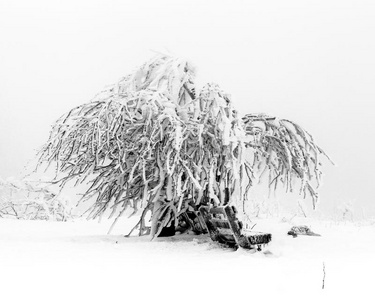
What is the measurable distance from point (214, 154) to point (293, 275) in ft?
9.17

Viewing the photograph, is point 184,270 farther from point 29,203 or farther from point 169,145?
point 29,203

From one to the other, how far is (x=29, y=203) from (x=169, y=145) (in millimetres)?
11474

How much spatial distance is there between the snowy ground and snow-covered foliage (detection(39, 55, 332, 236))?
3.36 feet

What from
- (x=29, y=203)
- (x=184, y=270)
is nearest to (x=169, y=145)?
(x=184, y=270)

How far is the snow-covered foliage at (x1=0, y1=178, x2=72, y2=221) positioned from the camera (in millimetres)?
16500

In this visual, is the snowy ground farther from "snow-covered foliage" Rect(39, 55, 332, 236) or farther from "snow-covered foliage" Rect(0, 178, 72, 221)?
"snow-covered foliage" Rect(0, 178, 72, 221)

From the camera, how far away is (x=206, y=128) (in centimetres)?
703

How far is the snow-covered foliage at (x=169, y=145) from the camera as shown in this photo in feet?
22.6

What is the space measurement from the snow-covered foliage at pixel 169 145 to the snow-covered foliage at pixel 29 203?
29.0 ft

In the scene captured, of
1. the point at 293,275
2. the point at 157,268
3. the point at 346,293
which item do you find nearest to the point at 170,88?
the point at 157,268

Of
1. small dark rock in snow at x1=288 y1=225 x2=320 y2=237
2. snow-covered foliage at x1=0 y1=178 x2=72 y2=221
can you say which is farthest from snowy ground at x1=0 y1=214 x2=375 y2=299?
snow-covered foliage at x1=0 y1=178 x2=72 y2=221

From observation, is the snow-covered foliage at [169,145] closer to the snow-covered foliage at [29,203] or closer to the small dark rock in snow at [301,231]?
the small dark rock in snow at [301,231]

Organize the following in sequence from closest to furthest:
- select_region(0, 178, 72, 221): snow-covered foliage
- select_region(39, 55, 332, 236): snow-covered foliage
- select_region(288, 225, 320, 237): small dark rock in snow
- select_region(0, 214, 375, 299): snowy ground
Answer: select_region(0, 214, 375, 299): snowy ground
select_region(39, 55, 332, 236): snow-covered foliage
select_region(288, 225, 320, 237): small dark rock in snow
select_region(0, 178, 72, 221): snow-covered foliage

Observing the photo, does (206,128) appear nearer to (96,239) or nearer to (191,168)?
(191,168)
